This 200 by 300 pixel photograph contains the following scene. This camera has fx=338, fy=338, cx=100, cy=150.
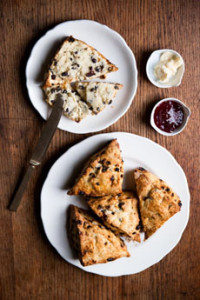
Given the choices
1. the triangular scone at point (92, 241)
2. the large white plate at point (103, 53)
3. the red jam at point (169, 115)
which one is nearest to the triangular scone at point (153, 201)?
the triangular scone at point (92, 241)

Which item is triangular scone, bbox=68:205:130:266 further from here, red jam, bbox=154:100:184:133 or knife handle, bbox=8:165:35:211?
Answer: red jam, bbox=154:100:184:133

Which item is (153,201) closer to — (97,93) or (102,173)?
(102,173)

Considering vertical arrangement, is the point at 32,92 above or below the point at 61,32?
below

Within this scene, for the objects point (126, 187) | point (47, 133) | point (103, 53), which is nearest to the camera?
point (47, 133)

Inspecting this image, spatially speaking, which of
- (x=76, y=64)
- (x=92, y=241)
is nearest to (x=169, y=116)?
(x=76, y=64)

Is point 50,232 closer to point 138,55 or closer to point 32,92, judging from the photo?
point 32,92

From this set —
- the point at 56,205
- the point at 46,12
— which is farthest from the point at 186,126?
the point at 46,12
